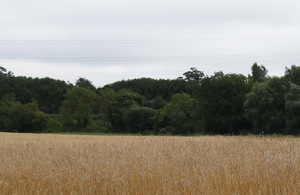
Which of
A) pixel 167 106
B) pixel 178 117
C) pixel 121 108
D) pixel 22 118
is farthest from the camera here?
pixel 121 108

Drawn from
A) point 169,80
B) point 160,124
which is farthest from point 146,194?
point 169,80

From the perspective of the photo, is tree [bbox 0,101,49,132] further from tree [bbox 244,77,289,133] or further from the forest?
tree [bbox 244,77,289,133]

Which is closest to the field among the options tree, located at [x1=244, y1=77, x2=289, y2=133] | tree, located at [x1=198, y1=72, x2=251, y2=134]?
tree, located at [x1=244, y1=77, x2=289, y2=133]

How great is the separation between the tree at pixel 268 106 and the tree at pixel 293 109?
146 cm

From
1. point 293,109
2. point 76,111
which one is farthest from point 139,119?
point 293,109

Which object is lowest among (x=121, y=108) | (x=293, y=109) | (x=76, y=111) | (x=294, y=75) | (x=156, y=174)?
(x=156, y=174)

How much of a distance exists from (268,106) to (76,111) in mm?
44159

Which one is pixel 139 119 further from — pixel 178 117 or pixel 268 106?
pixel 268 106

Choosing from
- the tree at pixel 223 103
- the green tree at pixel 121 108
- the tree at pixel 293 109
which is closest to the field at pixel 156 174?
the tree at pixel 293 109

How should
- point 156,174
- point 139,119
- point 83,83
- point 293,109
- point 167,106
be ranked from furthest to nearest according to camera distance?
point 83,83 → point 139,119 → point 167,106 → point 293,109 → point 156,174

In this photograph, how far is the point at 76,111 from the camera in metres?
79.9

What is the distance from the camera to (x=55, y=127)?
245 feet

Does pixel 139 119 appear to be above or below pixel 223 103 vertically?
below

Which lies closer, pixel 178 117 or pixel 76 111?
pixel 178 117
